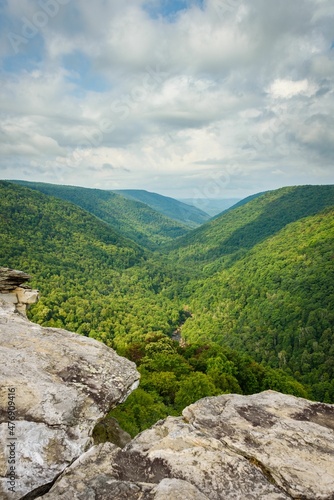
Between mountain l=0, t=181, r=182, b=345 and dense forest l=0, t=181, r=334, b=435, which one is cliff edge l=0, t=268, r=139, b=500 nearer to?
dense forest l=0, t=181, r=334, b=435

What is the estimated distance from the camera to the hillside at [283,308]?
111m

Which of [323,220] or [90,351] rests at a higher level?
[323,220]

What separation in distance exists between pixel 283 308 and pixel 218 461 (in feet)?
445

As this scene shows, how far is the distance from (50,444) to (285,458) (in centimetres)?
819

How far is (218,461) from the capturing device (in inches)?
408

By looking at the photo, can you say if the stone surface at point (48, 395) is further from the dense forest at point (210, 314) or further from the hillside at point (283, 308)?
the hillside at point (283, 308)

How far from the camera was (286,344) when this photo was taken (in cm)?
11844

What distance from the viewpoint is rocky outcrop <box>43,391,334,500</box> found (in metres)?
9.06

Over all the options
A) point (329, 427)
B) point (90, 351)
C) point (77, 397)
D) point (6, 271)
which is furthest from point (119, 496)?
point (6, 271)

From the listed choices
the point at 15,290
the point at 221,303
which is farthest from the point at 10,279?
the point at 221,303

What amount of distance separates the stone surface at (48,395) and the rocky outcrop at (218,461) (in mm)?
751

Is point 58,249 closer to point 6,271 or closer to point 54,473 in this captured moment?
point 6,271

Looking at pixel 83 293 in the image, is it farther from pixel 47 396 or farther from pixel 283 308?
pixel 47 396

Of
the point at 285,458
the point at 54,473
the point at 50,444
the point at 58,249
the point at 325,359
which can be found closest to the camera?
the point at 54,473
